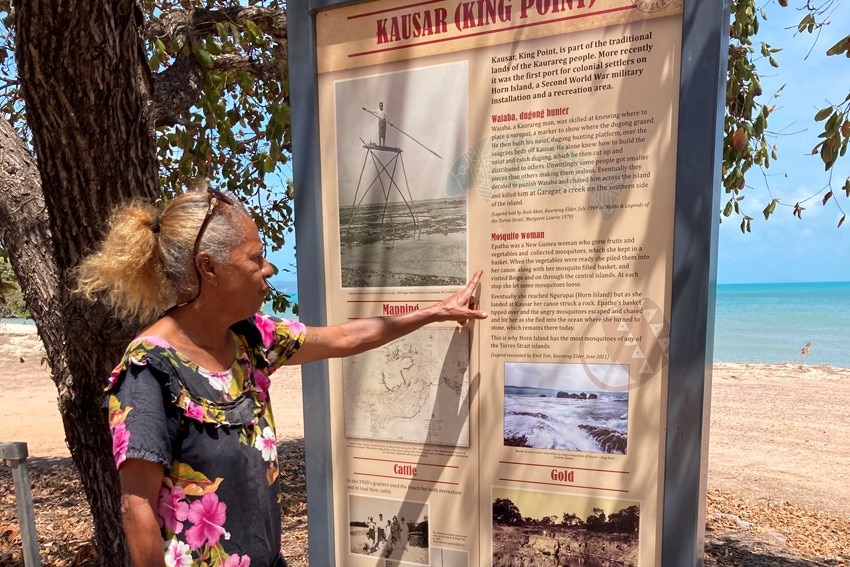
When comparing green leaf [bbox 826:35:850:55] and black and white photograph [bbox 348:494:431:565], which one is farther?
green leaf [bbox 826:35:850:55]

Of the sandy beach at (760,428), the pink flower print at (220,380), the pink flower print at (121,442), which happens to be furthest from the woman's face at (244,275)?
the sandy beach at (760,428)

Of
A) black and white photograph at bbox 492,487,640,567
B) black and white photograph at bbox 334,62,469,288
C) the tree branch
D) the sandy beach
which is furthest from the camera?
the sandy beach

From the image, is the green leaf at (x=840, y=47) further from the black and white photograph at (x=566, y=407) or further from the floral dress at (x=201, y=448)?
the floral dress at (x=201, y=448)

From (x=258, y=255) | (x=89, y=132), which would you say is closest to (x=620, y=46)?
(x=258, y=255)

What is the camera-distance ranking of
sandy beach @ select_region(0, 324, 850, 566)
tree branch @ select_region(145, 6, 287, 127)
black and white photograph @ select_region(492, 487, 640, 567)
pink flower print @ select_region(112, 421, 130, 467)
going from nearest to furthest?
1. pink flower print @ select_region(112, 421, 130, 467)
2. black and white photograph @ select_region(492, 487, 640, 567)
3. tree branch @ select_region(145, 6, 287, 127)
4. sandy beach @ select_region(0, 324, 850, 566)

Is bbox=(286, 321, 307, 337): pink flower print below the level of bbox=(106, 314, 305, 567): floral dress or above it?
above

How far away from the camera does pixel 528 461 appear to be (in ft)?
5.13

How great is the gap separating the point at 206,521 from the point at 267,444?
238mm

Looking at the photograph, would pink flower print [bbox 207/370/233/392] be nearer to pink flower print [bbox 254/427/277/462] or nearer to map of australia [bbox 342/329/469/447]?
pink flower print [bbox 254/427/277/462]

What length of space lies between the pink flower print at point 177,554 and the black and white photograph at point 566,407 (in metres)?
0.88

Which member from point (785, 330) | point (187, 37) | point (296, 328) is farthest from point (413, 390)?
point (785, 330)

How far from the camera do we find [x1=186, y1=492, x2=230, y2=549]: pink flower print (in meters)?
1.43

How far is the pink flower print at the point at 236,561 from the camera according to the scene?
148cm

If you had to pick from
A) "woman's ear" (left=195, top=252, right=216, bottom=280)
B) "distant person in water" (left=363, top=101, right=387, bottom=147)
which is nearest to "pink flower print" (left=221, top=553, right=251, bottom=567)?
"woman's ear" (left=195, top=252, right=216, bottom=280)
